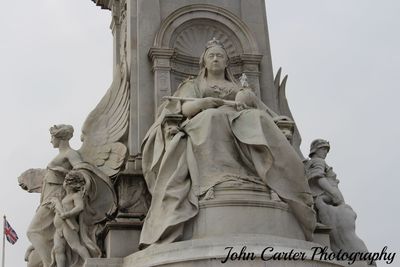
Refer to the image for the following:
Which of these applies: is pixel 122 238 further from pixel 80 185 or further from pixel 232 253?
pixel 232 253

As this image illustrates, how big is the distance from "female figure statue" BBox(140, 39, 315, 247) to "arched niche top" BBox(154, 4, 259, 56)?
117 inches

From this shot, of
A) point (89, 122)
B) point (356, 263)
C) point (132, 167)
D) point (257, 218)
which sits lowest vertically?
point (356, 263)

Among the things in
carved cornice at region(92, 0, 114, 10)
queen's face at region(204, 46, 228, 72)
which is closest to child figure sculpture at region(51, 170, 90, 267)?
queen's face at region(204, 46, 228, 72)

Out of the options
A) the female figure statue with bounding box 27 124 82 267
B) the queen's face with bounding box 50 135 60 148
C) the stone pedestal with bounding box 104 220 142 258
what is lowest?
the stone pedestal with bounding box 104 220 142 258

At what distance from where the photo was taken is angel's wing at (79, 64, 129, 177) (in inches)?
616

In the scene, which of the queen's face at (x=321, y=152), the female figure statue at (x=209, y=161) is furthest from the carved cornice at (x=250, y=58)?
the female figure statue at (x=209, y=161)

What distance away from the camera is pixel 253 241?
484 inches

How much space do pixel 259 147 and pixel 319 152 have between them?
3.44m

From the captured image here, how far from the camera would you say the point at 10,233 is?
25.5m

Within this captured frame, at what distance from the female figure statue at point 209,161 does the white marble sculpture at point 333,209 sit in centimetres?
195

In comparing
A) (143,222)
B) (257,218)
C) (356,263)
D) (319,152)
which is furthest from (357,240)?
(143,222)

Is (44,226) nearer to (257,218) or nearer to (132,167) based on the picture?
(132,167)

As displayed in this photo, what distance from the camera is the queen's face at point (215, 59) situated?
1506cm

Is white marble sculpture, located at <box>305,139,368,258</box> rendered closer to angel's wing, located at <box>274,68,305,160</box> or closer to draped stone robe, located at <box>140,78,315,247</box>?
angel's wing, located at <box>274,68,305,160</box>
